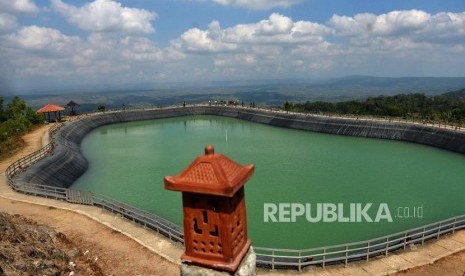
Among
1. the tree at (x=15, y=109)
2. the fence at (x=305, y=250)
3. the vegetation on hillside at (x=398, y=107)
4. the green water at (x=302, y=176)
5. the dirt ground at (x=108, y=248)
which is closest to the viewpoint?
the dirt ground at (x=108, y=248)

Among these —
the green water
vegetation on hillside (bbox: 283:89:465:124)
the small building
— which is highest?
the small building

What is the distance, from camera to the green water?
74.9ft

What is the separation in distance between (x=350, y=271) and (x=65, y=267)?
12.1 meters

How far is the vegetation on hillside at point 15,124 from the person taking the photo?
4231 centimetres

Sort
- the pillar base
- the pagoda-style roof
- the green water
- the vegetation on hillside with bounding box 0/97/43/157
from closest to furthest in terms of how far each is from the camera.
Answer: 1. the pagoda-style roof
2. the pillar base
3. the green water
4. the vegetation on hillside with bounding box 0/97/43/157

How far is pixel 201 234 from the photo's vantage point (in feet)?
27.2

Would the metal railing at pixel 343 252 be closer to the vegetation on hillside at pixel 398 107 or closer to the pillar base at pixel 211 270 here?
the pillar base at pixel 211 270

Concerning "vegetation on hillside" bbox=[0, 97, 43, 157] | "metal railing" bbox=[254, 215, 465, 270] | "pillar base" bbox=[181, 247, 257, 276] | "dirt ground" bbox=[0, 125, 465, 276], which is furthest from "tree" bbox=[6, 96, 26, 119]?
"pillar base" bbox=[181, 247, 257, 276]

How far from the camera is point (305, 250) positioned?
52.3ft

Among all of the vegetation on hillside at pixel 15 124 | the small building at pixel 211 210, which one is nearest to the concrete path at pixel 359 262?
the small building at pixel 211 210

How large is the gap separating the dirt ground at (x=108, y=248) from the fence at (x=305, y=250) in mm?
1585

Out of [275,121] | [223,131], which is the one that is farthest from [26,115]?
[275,121]

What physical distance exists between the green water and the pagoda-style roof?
1334cm

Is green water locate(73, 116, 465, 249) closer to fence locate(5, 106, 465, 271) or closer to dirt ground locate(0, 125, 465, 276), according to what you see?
fence locate(5, 106, 465, 271)
